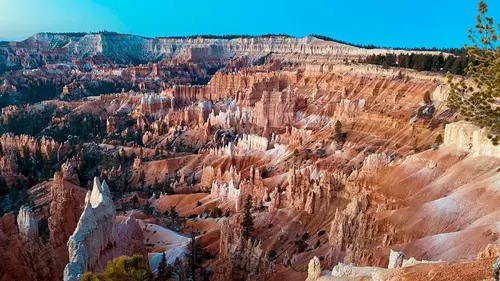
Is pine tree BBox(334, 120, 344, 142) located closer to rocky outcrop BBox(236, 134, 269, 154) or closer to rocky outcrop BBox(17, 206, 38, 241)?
rocky outcrop BBox(236, 134, 269, 154)

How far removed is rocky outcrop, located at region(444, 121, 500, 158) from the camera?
31750mm

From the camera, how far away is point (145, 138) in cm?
8525

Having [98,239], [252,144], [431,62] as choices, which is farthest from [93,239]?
[431,62]

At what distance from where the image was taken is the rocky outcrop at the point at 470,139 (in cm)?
Answer: 3175

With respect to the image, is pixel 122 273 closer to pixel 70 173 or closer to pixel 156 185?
pixel 156 185

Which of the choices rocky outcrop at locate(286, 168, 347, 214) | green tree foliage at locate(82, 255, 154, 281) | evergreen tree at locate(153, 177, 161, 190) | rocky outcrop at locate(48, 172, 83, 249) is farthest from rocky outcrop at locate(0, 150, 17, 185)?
green tree foliage at locate(82, 255, 154, 281)

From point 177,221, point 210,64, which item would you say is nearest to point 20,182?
point 177,221

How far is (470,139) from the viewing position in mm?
34219

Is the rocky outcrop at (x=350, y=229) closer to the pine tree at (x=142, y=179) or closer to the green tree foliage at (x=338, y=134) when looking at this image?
the green tree foliage at (x=338, y=134)

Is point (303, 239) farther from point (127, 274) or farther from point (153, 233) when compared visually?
point (127, 274)

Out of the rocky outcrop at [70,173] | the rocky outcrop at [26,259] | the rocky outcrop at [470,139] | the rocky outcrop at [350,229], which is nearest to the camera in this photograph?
the rocky outcrop at [26,259]

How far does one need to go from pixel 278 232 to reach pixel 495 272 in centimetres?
2629

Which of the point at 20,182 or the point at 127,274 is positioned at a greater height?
the point at 127,274

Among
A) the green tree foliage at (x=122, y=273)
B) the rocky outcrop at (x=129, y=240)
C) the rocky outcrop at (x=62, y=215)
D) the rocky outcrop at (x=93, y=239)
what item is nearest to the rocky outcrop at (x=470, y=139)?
the rocky outcrop at (x=129, y=240)
